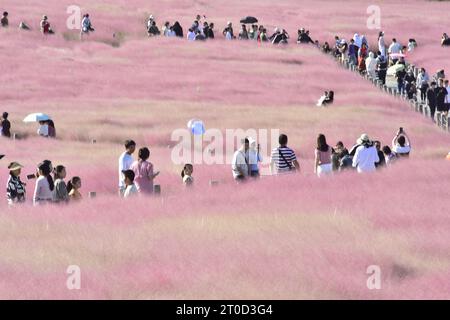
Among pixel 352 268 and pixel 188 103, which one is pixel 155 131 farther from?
pixel 352 268

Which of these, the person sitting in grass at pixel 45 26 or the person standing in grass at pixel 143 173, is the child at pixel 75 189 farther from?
the person sitting in grass at pixel 45 26

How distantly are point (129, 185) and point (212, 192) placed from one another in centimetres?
187

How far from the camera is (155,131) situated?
36094 millimetres

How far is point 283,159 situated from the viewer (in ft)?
71.1

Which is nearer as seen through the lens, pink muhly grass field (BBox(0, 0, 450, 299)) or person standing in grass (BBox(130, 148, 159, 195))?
pink muhly grass field (BBox(0, 0, 450, 299))

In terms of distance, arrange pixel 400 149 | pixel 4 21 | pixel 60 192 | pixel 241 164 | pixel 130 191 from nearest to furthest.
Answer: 1. pixel 60 192
2. pixel 130 191
3. pixel 241 164
4. pixel 400 149
5. pixel 4 21

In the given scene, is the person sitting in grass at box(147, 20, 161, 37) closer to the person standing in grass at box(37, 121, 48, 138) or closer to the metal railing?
the metal railing

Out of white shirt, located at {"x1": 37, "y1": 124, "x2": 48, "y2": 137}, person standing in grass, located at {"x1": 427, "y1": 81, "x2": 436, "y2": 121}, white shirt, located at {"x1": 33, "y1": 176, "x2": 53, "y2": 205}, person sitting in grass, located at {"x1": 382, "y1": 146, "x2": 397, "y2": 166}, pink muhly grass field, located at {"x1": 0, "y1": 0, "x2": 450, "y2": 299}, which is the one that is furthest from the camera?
person standing in grass, located at {"x1": 427, "y1": 81, "x2": 436, "y2": 121}

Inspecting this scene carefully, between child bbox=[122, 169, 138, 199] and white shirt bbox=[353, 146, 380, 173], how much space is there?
5.11 metres

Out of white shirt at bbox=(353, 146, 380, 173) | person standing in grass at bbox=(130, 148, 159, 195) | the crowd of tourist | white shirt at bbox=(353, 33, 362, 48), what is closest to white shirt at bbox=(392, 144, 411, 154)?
the crowd of tourist

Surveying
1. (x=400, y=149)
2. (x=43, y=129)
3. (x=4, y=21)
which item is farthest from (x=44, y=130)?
(x=4, y=21)

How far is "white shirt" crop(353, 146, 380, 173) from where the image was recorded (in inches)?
910

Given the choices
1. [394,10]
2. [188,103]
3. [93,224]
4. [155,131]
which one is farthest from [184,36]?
[93,224]

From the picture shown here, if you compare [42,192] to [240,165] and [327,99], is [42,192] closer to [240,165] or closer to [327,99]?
[240,165]
